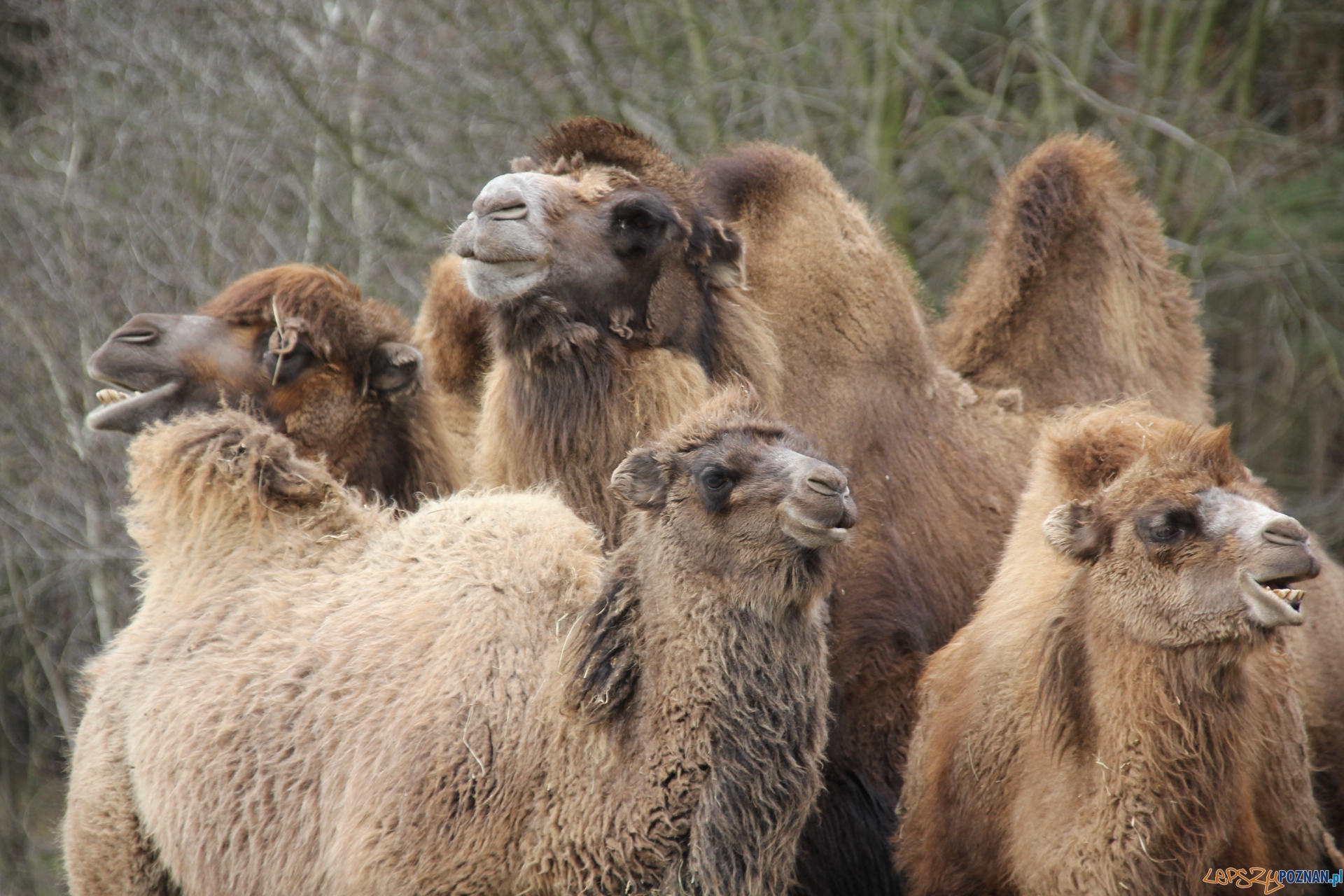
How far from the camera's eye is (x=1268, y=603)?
354 cm

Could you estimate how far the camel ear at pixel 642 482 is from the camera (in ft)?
12.1

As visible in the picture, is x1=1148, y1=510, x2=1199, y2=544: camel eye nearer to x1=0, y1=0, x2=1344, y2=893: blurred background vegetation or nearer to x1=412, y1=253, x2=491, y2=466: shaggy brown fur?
x1=412, y1=253, x2=491, y2=466: shaggy brown fur

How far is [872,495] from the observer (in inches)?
194

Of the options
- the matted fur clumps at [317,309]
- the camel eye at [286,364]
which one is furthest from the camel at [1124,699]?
the camel eye at [286,364]

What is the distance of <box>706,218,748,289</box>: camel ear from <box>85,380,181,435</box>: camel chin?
1.90m

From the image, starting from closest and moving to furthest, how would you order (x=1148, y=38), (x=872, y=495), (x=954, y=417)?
(x=872, y=495)
(x=954, y=417)
(x=1148, y=38)

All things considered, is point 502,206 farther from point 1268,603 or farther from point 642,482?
point 1268,603

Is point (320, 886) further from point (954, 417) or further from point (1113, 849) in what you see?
point (954, 417)

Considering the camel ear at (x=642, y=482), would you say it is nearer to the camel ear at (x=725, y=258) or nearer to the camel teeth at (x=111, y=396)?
the camel ear at (x=725, y=258)

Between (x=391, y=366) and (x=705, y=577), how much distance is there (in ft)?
6.07

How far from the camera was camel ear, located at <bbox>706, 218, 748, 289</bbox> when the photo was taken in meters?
4.95

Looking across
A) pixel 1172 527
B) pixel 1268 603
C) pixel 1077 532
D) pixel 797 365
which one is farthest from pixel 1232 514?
pixel 797 365

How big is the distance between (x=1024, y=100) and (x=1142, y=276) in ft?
21.5

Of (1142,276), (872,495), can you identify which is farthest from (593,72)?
Answer: (872,495)
